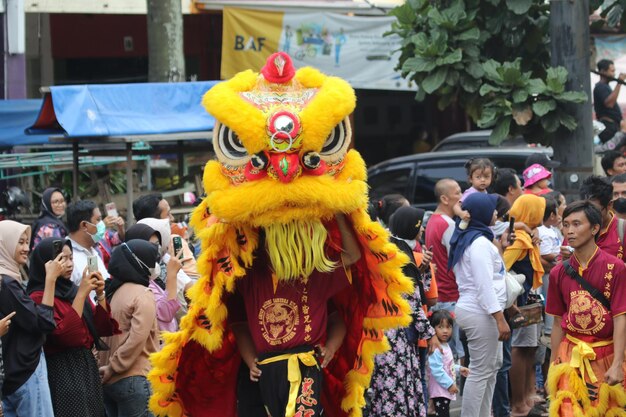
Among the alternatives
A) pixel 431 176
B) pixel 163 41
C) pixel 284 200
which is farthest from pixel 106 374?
pixel 163 41

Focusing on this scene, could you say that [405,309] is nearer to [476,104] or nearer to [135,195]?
A: [476,104]

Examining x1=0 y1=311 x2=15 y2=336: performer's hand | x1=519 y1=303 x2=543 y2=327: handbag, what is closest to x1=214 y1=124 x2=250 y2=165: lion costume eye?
x1=0 y1=311 x2=15 y2=336: performer's hand

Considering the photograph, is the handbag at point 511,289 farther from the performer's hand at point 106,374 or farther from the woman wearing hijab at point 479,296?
the performer's hand at point 106,374

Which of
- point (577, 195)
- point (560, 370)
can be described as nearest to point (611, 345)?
point (560, 370)

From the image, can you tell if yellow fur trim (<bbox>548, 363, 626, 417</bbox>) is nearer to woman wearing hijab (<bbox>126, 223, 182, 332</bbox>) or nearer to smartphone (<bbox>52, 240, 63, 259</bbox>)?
woman wearing hijab (<bbox>126, 223, 182, 332</bbox>)

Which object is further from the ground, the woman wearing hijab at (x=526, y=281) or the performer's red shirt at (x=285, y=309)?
the performer's red shirt at (x=285, y=309)

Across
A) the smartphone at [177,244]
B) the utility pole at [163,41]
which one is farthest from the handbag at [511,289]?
the utility pole at [163,41]

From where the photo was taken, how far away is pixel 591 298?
7.16 meters

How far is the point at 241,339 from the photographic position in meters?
6.21

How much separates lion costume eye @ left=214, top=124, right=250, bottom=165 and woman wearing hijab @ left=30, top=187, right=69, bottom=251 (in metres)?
4.06

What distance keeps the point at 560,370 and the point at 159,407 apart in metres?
2.70

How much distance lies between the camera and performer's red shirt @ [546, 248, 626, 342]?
710cm

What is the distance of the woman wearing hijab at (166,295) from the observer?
754cm

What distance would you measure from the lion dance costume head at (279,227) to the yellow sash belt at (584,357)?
149 centimetres
